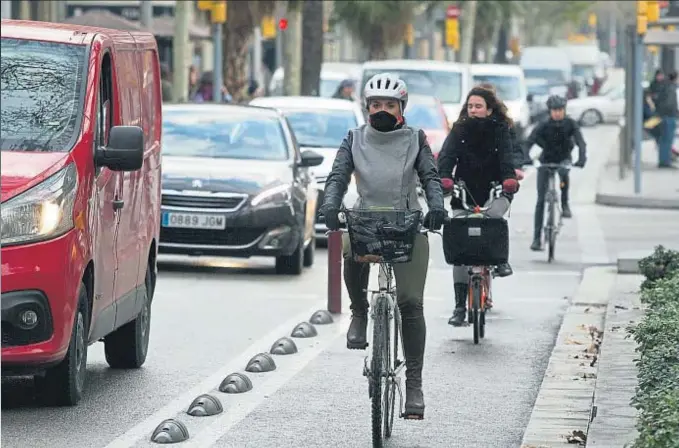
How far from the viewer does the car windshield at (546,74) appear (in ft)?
236

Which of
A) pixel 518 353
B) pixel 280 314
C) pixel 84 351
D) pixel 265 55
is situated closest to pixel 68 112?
pixel 84 351

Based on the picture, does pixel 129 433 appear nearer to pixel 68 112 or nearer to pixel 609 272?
pixel 68 112

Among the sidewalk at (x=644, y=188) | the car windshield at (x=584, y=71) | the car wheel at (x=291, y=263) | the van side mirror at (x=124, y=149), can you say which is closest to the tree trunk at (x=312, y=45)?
the sidewalk at (x=644, y=188)

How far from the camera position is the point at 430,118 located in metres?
30.2

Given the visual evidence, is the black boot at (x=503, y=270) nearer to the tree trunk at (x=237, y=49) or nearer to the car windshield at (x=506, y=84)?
the tree trunk at (x=237, y=49)

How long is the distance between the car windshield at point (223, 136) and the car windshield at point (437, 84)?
1630 centimetres

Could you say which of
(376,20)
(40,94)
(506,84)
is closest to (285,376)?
(40,94)

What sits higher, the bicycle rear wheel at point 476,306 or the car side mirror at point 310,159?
the car side mirror at point 310,159

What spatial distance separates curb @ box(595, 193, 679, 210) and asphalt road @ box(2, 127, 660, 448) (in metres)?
9.04

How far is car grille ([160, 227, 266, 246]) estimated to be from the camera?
17016mm

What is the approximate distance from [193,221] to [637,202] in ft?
37.7

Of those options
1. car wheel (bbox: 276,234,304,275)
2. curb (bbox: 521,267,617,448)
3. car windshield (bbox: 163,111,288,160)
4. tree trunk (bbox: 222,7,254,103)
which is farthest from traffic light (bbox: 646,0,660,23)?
curb (bbox: 521,267,617,448)

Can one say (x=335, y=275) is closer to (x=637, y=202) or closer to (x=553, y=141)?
(x=553, y=141)

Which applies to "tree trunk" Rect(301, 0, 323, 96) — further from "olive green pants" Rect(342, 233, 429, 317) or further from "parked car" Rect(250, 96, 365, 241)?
"olive green pants" Rect(342, 233, 429, 317)
